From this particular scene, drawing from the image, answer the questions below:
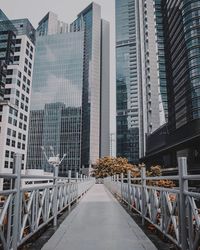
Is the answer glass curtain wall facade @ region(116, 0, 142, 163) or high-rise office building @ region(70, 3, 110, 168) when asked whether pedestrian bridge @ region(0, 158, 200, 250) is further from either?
glass curtain wall facade @ region(116, 0, 142, 163)

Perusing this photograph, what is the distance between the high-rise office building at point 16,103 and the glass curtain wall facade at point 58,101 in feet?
152

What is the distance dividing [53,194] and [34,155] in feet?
354

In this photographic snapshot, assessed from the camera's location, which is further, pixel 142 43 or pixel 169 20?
pixel 142 43

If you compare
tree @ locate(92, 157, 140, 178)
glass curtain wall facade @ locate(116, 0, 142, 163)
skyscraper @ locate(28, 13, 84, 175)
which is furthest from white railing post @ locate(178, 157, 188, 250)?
glass curtain wall facade @ locate(116, 0, 142, 163)

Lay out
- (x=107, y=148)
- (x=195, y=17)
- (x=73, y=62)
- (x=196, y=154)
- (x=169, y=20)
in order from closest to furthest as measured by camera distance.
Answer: (x=196, y=154) → (x=195, y=17) → (x=169, y=20) → (x=73, y=62) → (x=107, y=148)

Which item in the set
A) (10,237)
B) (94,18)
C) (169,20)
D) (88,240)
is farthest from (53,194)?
(94,18)

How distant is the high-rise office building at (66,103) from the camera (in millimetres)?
108375

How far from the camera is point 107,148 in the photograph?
5492 inches

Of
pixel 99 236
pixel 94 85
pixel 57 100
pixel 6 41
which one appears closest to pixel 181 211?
pixel 99 236

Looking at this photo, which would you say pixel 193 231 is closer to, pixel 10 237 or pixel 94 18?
pixel 10 237

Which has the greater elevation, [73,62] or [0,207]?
[73,62]

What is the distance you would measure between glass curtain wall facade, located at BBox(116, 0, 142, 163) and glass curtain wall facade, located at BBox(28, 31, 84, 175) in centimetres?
2632

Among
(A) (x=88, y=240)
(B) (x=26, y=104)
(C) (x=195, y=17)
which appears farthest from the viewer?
(B) (x=26, y=104)

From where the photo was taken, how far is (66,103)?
368 ft
